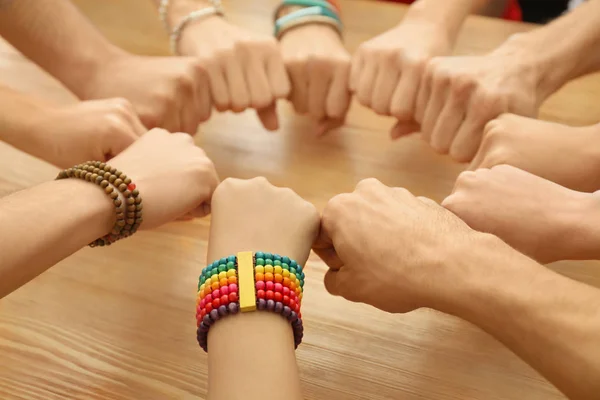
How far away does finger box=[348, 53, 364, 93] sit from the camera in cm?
84

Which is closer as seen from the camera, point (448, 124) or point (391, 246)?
Answer: point (391, 246)

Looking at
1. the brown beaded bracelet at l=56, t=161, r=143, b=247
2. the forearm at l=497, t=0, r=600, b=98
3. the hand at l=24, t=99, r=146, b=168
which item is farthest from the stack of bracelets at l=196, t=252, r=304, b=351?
the forearm at l=497, t=0, r=600, b=98

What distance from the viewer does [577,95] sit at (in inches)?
36.9

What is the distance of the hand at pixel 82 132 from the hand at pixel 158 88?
0.19ft

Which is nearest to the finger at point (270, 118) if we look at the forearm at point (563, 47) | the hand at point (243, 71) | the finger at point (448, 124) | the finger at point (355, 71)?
the hand at point (243, 71)

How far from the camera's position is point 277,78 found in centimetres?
84

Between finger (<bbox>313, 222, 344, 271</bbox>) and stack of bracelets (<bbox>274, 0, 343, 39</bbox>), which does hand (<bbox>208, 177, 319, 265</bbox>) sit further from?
stack of bracelets (<bbox>274, 0, 343, 39</bbox>)

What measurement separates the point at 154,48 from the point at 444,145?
1.82 feet

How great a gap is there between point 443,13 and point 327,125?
25cm

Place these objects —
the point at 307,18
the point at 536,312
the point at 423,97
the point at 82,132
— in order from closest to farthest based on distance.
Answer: the point at 536,312 < the point at 82,132 < the point at 423,97 < the point at 307,18

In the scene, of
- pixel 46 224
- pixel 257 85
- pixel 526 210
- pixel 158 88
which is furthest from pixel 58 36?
pixel 526 210

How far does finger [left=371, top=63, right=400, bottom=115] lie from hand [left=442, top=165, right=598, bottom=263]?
9.3 inches

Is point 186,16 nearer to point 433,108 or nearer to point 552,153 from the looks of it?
point 433,108

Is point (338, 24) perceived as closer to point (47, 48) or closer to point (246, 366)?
point (47, 48)
